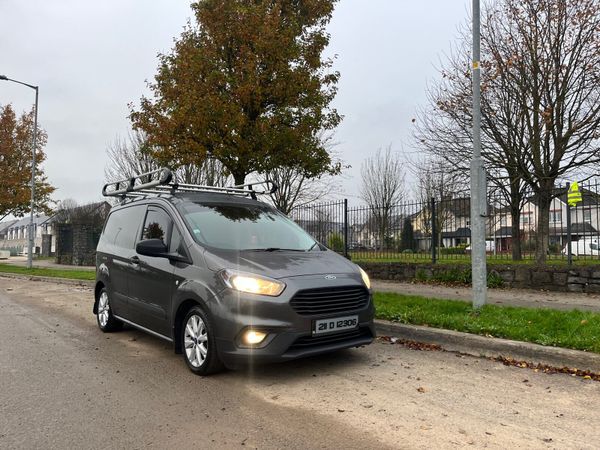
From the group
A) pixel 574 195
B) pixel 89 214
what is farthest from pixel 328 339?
pixel 89 214

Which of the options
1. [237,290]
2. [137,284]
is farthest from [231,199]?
[237,290]

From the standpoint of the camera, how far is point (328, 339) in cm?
469

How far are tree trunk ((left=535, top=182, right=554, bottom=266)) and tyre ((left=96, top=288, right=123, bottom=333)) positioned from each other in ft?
30.8

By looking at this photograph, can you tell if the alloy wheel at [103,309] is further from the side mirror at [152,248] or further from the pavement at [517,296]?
the pavement at [517,296]

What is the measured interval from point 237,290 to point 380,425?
1.75 meters

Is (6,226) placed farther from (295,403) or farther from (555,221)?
(295,403)

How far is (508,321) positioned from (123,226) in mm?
5675

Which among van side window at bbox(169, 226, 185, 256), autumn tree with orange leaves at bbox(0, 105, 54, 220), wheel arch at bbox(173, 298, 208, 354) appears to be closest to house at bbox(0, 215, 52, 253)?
autumn tree with orange leaves at bbox(0, 105, 54, 220)

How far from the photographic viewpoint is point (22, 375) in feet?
16.4

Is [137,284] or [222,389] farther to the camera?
[137,284]

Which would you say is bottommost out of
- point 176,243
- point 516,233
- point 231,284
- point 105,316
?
point 105,316

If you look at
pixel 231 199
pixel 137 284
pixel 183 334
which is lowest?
pixel 183 334

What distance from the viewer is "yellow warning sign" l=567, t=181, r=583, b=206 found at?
10.1 metres

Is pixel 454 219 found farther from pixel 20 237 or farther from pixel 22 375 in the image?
pixel 20 237
